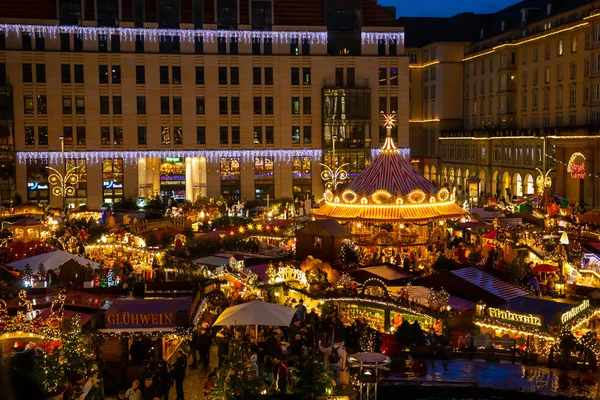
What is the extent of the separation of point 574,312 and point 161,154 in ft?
158

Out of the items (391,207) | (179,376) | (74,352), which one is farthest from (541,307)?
(391,207)

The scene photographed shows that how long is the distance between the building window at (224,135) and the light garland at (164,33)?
24.3 ft

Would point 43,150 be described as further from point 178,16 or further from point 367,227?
point 367,227

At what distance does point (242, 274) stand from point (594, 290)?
1080cm

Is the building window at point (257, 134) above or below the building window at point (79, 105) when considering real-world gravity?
below

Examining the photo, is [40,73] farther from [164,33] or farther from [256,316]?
[256,316]

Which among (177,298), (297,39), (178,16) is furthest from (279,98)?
(177,298)

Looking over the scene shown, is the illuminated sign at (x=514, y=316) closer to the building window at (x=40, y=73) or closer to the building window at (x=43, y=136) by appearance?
the building window at (x=43, y=136)

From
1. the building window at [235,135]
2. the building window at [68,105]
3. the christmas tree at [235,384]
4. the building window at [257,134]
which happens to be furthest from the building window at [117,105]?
the christmas tree at [235,384]

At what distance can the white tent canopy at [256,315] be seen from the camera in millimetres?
17156

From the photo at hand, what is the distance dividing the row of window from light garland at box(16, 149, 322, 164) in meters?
0.78

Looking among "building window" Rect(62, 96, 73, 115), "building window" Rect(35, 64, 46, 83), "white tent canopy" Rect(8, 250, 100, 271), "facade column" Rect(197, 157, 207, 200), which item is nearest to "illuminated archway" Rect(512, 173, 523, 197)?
"facade column" Rect(197, 157, 207, 200)

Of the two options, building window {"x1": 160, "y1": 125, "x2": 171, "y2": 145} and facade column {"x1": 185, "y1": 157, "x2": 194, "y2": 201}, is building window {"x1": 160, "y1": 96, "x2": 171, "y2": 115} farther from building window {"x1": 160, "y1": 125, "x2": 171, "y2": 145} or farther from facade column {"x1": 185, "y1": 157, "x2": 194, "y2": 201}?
facade column {"x1": 185, "y1": 157, "x2": 194, "y2": 201}

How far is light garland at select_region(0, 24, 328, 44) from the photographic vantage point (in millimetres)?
59812
